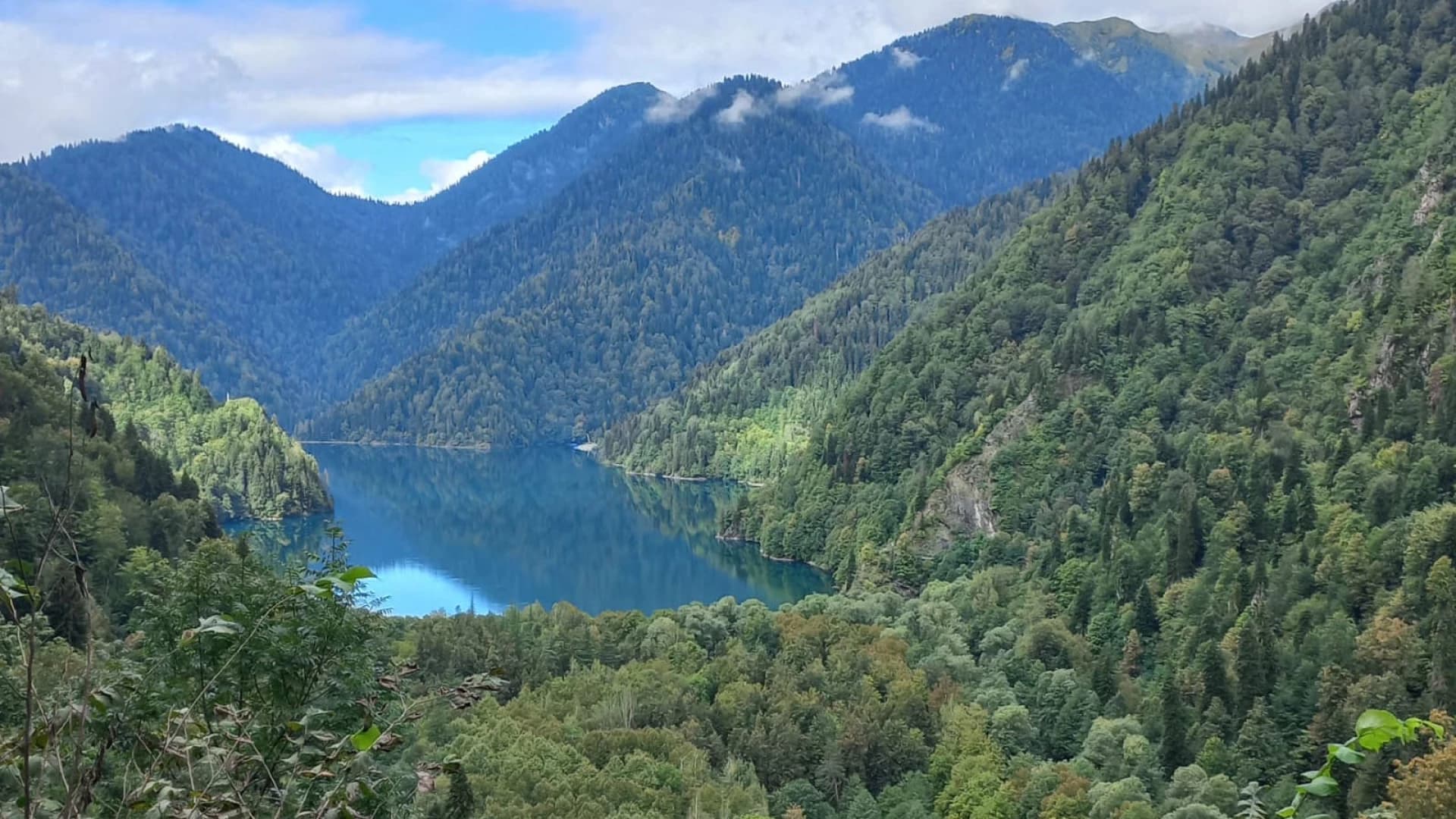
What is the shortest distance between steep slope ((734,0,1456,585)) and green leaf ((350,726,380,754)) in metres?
57.5

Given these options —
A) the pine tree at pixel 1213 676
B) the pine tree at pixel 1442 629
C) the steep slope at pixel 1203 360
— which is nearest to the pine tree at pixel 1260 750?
the pine tree at pixel 1213 676

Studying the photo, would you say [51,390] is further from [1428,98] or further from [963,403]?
[1428,98]

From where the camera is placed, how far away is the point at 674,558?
12531 cm

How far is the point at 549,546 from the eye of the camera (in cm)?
13412

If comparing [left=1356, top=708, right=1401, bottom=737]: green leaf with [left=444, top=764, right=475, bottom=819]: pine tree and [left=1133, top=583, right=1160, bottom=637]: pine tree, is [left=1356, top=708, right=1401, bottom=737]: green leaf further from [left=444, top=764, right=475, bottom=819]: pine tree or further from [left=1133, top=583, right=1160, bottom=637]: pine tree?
[left=1133, top=583, right=1160, bottom=637]: pine tree

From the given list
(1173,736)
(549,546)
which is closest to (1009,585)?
(1173,736)

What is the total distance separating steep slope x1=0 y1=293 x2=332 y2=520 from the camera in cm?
14825

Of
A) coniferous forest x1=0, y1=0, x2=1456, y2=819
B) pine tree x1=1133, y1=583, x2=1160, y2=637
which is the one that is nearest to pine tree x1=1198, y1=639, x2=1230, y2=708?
coniferous forest x1=0, y1=0, x2=1456, y2=819

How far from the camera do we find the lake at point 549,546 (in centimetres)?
10750

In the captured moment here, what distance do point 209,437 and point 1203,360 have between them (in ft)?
390

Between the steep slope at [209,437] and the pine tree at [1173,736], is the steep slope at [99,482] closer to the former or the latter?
the pine tree at [1173,736]

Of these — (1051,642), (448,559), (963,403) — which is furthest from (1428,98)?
(448,559)

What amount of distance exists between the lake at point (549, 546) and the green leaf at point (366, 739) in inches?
2978

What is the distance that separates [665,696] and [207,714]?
4473 centimetres
